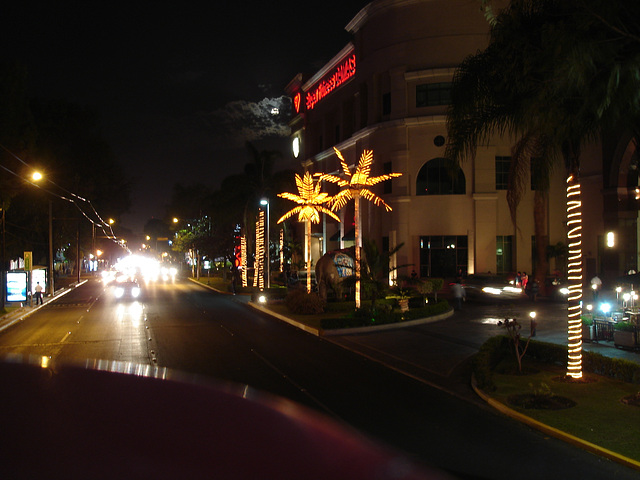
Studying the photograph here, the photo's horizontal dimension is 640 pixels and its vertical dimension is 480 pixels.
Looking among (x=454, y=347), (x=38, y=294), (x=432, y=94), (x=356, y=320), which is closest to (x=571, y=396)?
(x=454, y=347)

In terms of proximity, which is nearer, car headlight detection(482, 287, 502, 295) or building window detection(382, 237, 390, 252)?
car headlight detection(482, 287, 502, 295)

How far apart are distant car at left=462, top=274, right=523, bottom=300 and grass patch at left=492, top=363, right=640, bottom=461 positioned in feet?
64.9

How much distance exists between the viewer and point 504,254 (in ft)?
151

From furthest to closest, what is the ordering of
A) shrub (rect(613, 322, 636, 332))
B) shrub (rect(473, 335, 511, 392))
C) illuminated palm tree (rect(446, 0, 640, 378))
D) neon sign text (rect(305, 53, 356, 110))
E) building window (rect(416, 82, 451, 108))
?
1. neon sign text (rect(305, 53, 356, 110))
2. building window (rect(416, 82, 451, 108))
3. shrub (rect(613, 322, 636, 332))
4. shrub (rect(473, 335, 511, 392))
5. illuminated palm tree (rect(446, 0, 640, 378))

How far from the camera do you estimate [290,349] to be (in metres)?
18.6

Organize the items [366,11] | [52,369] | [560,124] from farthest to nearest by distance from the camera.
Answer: [366,11] < [560,124] < [52,369]

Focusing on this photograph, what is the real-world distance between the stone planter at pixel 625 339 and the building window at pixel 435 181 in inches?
1174

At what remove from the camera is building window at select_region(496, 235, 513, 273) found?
45781mm

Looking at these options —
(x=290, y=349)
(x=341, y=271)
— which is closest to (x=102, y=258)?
(x=341, y=271)

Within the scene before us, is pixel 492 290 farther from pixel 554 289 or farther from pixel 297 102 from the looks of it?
pixel 297 102

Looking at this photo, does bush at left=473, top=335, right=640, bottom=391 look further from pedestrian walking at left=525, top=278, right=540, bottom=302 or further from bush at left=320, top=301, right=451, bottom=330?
pedestrian walking at left=525, top=278, right=540, bottom=302

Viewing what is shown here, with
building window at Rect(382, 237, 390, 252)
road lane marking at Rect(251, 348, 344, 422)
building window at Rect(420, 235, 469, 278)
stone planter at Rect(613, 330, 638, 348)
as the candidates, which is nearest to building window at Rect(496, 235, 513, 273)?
building window at Rect(420, 235, 469, 278)

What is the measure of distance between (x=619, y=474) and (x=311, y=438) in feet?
23.2

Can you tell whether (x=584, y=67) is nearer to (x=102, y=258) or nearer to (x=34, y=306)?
(x=34, y=306)
